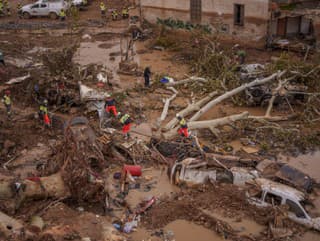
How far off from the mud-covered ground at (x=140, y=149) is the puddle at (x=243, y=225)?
0.9 inches

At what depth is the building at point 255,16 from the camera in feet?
67.0

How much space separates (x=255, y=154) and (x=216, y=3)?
12757 mm

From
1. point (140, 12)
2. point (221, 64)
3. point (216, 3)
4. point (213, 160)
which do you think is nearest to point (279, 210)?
point (213, 160)

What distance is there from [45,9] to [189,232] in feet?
77.1

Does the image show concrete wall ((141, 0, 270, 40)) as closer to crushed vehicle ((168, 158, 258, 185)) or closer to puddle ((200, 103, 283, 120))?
puddle ((200, 103, 283, 120))

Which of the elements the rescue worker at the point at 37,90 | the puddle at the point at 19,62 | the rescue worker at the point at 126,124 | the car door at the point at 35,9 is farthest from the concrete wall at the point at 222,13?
the rescue worker at the point at 37,90

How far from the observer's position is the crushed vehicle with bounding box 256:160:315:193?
10242 millimetres

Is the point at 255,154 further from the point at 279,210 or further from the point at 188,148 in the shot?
the point at 279,210

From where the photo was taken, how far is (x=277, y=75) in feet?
50.0

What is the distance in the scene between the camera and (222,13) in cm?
2291

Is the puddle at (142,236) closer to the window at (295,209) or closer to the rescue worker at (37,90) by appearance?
the window at (295,209)

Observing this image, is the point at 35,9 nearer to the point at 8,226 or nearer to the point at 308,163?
the point at 308,163

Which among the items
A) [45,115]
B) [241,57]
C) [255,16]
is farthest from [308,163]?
[255,16]

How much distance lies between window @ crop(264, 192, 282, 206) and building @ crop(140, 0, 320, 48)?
13.1m
